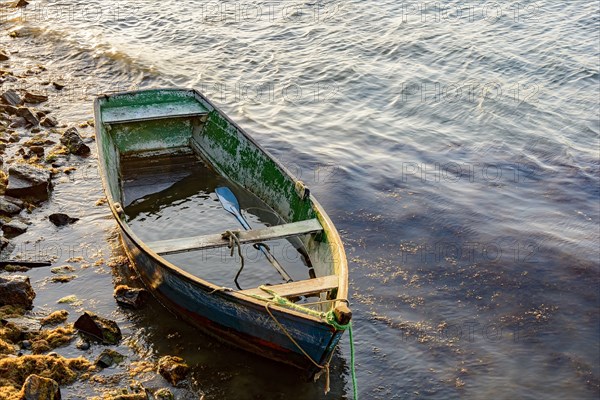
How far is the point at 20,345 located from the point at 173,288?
189 centimetres

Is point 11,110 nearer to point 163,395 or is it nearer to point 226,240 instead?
point 226,240

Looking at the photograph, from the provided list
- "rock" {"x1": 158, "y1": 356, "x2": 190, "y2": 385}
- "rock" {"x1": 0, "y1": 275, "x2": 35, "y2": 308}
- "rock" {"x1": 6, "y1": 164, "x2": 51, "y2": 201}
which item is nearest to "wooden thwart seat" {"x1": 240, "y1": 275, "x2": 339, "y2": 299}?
"rock" {"x1": 158, "y1": 356, "x2": 190, "y2": 385}

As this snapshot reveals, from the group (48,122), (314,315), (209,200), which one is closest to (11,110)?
(48,122)

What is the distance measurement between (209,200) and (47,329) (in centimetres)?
392

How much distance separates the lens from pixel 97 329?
325 inches

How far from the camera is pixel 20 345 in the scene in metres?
7.94

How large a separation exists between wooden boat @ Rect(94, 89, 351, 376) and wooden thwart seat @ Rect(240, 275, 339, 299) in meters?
0.01

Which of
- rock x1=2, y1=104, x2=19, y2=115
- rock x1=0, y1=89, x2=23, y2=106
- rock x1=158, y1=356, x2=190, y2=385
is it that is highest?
rock x1=0, y1=89, x2=23, y2=106

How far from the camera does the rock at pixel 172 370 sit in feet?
25.3

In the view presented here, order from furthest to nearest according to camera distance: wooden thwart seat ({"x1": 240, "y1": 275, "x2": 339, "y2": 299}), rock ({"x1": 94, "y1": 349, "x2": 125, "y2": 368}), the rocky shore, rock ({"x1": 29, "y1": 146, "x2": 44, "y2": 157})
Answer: rock ({"x1": 29, "y1": 146, "x2": 44, "y2": 157}), rock ({"x1": 94, "y1": 349, "x2": 125, "y2": 368}), wooden thwart seat ({"x1": 240, "y1": 275, "x2": 339, "y2": 299}), the rocky shore

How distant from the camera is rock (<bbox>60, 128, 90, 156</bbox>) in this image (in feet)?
43.4

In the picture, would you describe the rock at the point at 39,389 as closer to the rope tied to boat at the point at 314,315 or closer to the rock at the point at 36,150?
the rope tied to boat at the point at 314,315

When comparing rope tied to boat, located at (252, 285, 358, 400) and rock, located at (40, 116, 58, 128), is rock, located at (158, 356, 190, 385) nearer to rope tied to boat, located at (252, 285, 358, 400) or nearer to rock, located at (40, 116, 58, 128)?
rope tied to boat, located at (252, 285, 358, 400)

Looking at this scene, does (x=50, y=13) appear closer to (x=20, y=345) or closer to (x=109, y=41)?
(x=109, y=41)
